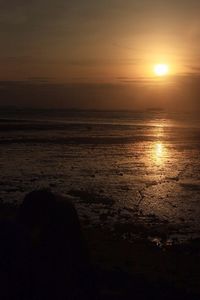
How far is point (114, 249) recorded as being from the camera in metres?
11.1

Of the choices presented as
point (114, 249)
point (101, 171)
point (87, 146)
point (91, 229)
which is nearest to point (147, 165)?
point (101, 171)

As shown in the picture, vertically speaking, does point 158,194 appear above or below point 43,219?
above

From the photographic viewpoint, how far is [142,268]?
388 inches

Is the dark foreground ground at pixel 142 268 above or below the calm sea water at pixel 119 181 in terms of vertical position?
below

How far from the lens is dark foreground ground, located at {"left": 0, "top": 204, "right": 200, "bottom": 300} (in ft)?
27.8

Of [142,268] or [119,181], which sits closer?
[142,268]

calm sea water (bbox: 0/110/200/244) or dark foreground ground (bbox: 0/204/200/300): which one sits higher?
calm sea water (bbox: 0/110/200/244)

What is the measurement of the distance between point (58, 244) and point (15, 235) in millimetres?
834

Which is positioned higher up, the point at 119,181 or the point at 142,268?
the point at 119,181

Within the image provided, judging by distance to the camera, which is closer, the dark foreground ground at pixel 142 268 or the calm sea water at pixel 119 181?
the dark foreground ground at pixel 142 268

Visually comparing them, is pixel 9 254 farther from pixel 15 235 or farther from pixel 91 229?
pixel 91 229

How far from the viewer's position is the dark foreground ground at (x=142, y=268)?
8484mm

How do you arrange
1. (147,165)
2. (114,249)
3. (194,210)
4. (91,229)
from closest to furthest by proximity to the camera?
(114,249), (91,229), (194,210), (147,165)

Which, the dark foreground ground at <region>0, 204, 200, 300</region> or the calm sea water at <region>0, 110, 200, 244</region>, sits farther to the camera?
the calm sea water at <region>0, 110, 200, 244</region>
